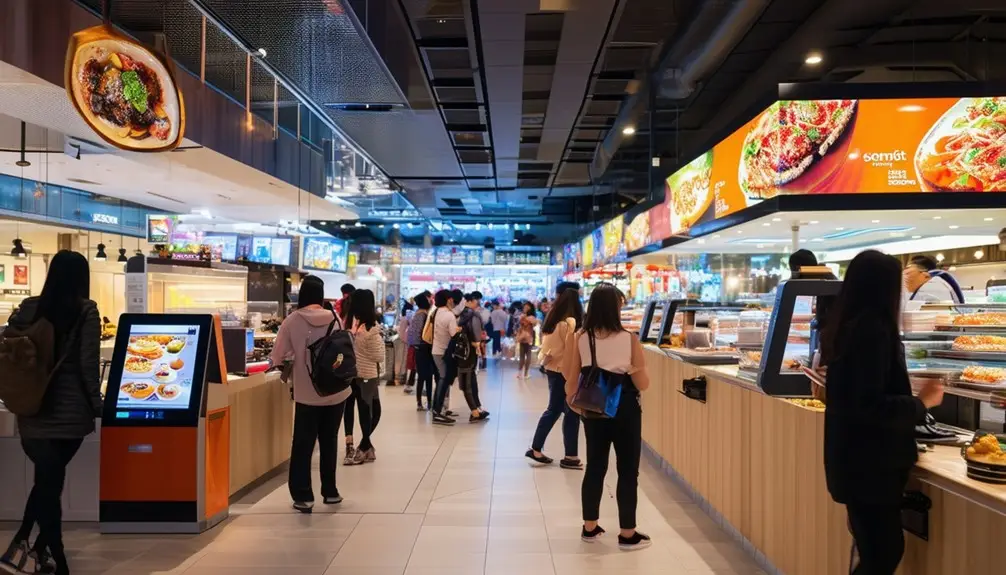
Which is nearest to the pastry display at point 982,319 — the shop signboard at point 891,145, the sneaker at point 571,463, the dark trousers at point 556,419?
the shop signboard at point 891,145

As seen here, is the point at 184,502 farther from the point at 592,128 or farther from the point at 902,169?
the point at 592,128

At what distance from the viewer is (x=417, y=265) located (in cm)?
2844

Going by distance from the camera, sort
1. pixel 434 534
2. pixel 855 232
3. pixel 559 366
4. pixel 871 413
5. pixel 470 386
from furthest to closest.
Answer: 1. pixel 470 386
2. pixel 855 232
3. pixel 559 366
4. pixel 434 534
5. pixel 871 413

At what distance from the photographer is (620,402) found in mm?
4617

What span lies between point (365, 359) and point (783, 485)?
4336mm

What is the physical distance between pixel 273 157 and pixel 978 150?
706 centimetres

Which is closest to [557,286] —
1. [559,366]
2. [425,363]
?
[559,366]

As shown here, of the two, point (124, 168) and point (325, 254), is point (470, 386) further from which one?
point (325, 254)

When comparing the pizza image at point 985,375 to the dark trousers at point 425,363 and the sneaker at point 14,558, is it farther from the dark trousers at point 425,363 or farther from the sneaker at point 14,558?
the dark trousers at point 425,363

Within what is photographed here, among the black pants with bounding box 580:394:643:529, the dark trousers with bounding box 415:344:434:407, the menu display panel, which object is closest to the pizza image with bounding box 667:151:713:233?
the dark trousers with bounding box 415:344:434:407

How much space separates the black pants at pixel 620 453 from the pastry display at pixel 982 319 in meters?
1.81

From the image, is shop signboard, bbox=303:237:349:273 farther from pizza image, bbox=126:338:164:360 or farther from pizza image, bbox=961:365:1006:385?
pizza image, bbox=961:365:1006:385

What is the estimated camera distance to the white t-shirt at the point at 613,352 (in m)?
4.58

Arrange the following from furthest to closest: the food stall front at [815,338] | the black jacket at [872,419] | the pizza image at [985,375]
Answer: the pizza image at [985,375] < the food stall front at [815,338] < the black jacket at [872,419]
